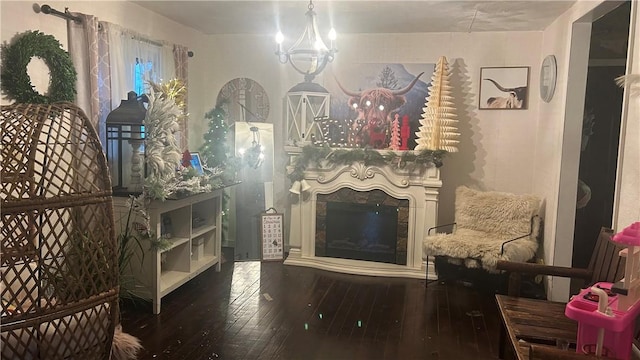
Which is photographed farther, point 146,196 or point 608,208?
point 608,208

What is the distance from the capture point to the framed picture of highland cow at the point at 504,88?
479 cm

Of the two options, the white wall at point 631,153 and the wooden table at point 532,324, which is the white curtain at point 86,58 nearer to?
the wooden table at point 532,324

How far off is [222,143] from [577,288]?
3574mm

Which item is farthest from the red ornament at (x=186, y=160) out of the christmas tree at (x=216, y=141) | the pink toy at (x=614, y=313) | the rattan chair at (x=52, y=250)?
the pink toy at (x=614, y=313)

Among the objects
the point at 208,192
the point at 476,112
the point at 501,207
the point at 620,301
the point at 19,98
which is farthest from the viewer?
the point at 476,112

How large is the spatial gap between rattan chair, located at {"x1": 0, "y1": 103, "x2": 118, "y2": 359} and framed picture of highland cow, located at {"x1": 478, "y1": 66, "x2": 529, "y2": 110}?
3.81 m

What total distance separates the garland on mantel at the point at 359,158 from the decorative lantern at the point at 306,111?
17 centimetres

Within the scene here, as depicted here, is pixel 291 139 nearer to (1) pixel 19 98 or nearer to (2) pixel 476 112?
(2) pixel 476 112

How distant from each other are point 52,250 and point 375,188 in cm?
318

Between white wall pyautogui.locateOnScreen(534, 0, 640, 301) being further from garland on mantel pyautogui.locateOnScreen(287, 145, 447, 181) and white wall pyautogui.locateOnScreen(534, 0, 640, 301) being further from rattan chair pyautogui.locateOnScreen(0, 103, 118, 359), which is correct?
rattan chair pyautogui.locateOnScreen(0, 103, 118, 359)

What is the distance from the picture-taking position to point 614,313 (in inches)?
69.7

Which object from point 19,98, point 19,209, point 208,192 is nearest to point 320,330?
point 208,192

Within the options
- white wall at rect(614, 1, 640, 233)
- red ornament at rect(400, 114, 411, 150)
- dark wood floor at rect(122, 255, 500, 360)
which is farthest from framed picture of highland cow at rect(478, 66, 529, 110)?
white wall at rect(614, 1, 640, 233)

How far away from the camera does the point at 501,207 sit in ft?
14.6
